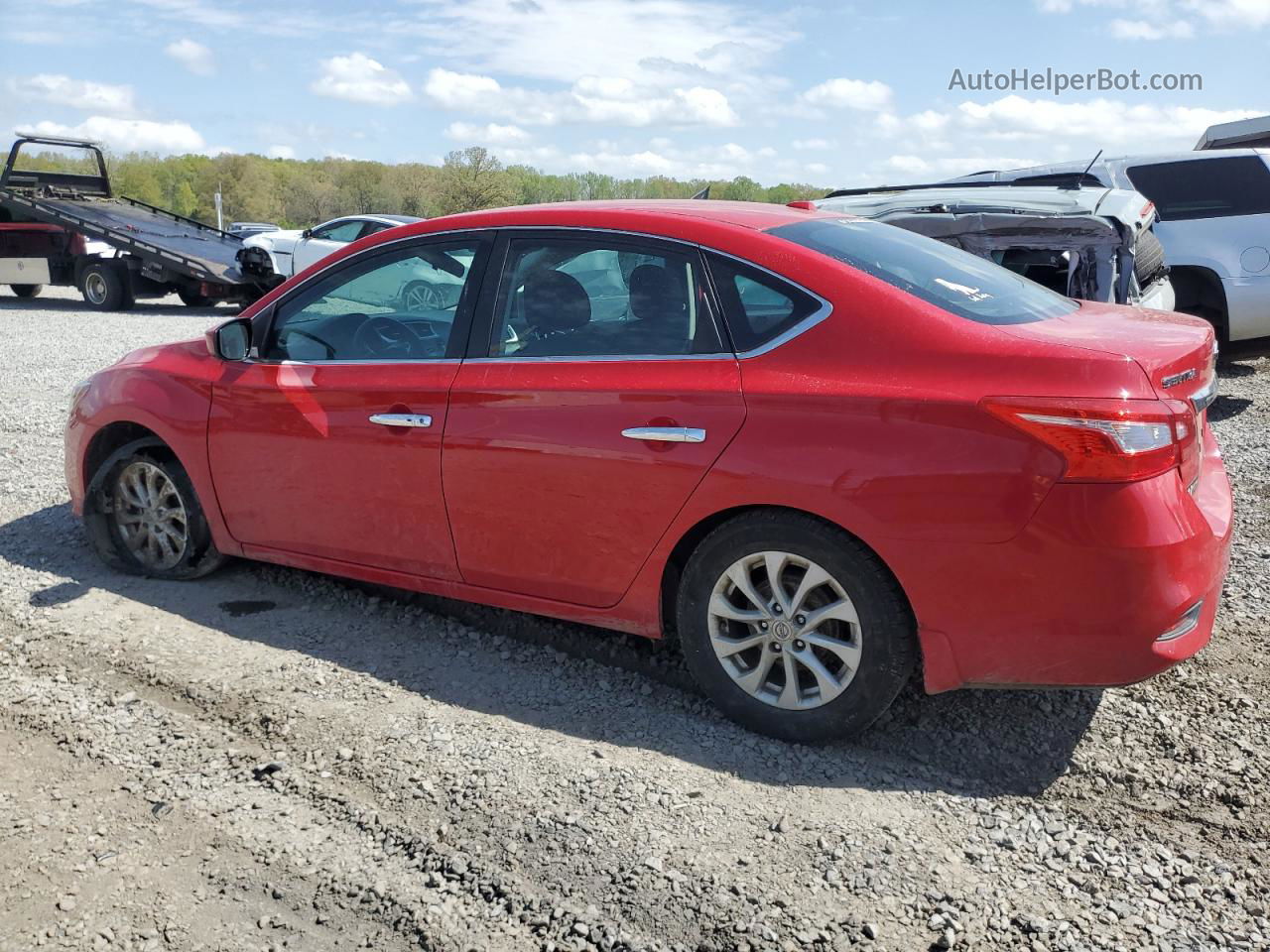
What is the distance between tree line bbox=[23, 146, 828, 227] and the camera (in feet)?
161

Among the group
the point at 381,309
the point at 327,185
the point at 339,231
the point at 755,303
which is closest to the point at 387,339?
the point at 381,309

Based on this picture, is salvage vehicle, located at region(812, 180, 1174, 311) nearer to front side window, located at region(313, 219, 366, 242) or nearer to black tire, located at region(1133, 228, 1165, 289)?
black tire, located at region(1133, 228, 1165, 289)

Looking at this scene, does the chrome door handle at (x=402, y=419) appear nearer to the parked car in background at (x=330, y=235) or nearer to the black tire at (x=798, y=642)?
the black tire at (x=798, y=642)

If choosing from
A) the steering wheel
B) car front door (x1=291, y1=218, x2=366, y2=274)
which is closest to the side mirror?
the steering wheel

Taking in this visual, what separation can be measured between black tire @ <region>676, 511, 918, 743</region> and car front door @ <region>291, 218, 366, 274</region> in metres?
15.7

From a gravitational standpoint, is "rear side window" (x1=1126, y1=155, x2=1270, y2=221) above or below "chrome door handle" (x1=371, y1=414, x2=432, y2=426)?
above

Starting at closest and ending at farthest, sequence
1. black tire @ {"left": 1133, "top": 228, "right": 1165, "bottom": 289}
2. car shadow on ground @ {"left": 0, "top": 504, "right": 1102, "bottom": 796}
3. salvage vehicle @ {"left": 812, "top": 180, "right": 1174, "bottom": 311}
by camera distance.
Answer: car shadow on ground @ {"left": 0, "top": 504, "right": 1102, "bottom": 796}, salvage vehicle @ {"left": 812, "top": 180, "right": 1174, "bottom": 311}, black tire @ {"left": 1133, "top": 228, "right": 1165, "bottom": 289}

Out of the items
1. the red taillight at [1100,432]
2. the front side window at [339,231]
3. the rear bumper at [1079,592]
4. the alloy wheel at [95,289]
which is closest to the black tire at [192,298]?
the alloy wheel at [95,289]

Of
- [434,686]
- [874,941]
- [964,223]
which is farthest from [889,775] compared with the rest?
[964,223]

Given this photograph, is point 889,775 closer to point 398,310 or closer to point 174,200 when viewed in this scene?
point 398,310

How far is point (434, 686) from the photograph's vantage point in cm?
397

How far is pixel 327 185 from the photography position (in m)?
83.2

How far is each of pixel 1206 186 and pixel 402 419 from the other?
7.50 m

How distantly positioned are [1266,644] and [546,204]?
10.6 ft
